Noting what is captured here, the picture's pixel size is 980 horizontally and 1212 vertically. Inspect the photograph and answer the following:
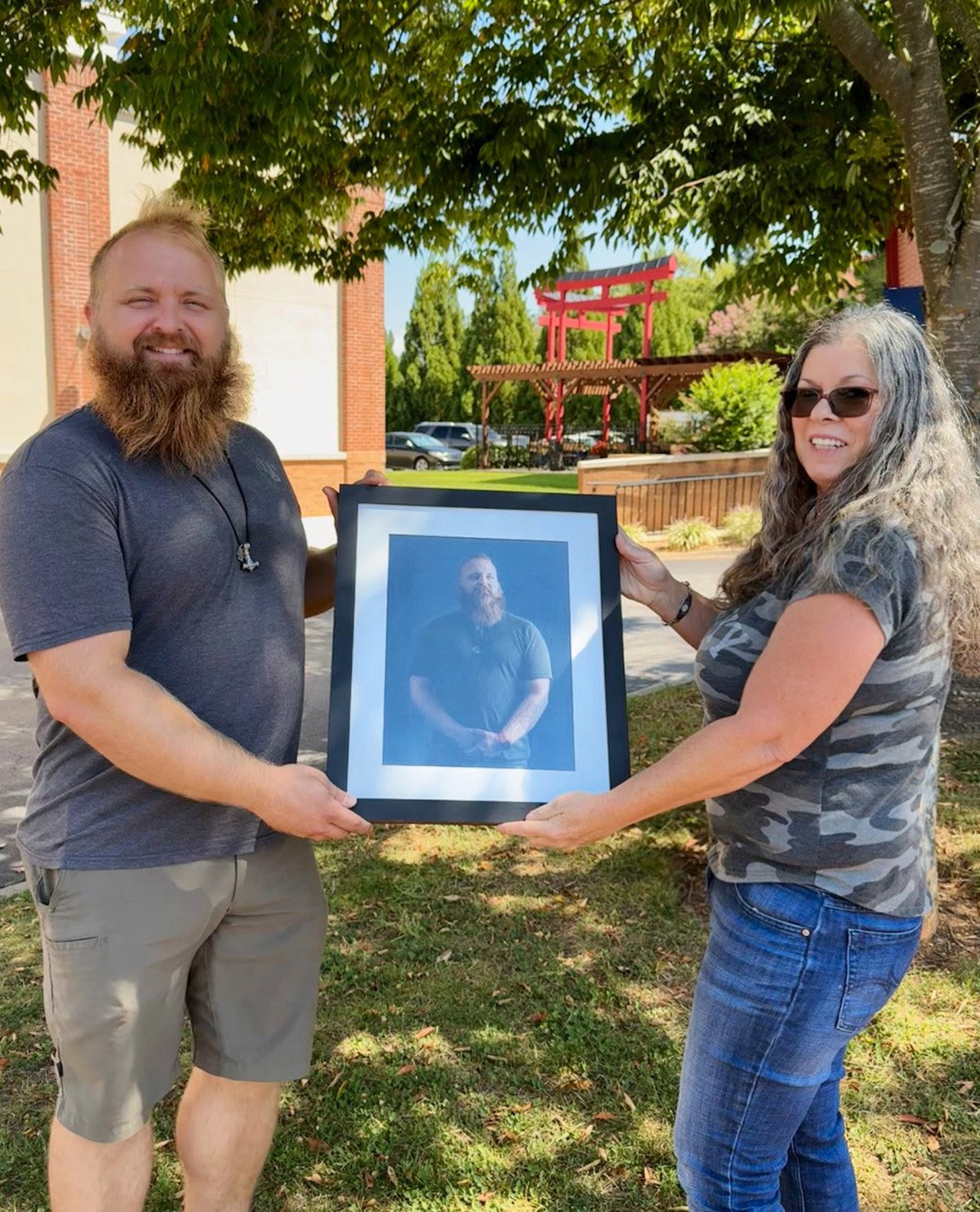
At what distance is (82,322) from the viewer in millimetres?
15375

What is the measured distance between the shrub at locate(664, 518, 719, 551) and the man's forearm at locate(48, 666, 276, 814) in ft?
47.8

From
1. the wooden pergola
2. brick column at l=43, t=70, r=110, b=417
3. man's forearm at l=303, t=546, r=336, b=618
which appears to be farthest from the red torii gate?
man's forearm at l=303, t=546, r=336, b=618

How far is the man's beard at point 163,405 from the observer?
206 cm

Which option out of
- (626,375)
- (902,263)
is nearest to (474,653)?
(902,263)

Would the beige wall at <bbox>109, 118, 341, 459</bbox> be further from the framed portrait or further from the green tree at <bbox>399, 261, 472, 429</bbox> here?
the green tree at <bbox>399, 261, 472, 429</bbox>

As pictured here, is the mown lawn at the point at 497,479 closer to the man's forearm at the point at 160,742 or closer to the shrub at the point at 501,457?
the shrub at the point at 501,457

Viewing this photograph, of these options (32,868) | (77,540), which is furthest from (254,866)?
(77,540)

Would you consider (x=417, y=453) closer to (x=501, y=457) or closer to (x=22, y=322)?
(x=501, y=457)

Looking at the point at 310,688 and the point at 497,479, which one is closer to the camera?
the point at 310,688

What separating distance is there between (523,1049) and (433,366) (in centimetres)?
4711

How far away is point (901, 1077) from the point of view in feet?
11.2

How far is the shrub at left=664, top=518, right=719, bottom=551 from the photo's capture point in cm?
1611

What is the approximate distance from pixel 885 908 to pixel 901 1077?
2003 mm

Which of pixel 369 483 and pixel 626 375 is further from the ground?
pixel 626 375
